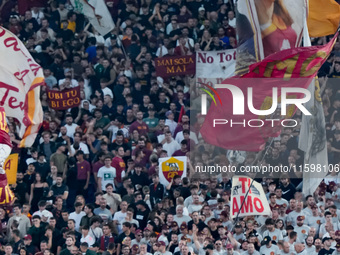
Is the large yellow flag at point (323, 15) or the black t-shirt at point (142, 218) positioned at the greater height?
the large yellow flag at point (323, 15)

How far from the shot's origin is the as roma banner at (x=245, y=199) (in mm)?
25281

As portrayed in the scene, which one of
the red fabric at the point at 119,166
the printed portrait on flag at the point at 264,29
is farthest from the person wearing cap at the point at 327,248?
the red fabric at the point at 119,166

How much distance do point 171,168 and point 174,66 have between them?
4395 mm

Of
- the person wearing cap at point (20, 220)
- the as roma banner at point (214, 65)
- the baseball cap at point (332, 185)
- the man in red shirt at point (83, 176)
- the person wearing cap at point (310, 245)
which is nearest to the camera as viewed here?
the person wearing cap at point (310, 245)

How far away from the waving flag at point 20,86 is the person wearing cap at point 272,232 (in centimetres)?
456

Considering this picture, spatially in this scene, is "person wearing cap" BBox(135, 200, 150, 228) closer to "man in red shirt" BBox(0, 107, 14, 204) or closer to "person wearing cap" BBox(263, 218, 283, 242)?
"person wearing cap" BBox(263, 218, 283, 242)

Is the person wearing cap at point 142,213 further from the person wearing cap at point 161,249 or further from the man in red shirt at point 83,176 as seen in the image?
the man in red shirt at point 83,176

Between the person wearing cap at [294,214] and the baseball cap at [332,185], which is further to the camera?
the baseball cap at [332,185]

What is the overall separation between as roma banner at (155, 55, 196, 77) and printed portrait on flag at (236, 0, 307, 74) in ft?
11.6

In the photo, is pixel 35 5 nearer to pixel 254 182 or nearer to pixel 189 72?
pixel 189 72

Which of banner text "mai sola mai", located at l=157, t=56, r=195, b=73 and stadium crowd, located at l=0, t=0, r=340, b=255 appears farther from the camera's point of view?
banner text "mai sola mai", located at l=157, t=56, r=195, b=73

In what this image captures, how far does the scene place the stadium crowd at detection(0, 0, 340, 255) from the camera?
25547 millimetres

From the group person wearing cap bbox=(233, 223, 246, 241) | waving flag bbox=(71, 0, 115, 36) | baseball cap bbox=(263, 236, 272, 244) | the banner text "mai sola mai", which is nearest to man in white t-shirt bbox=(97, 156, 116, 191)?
person wearing cap bbox=(233, 223, 246, 241)

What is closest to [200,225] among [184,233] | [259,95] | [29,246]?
[184,233]
